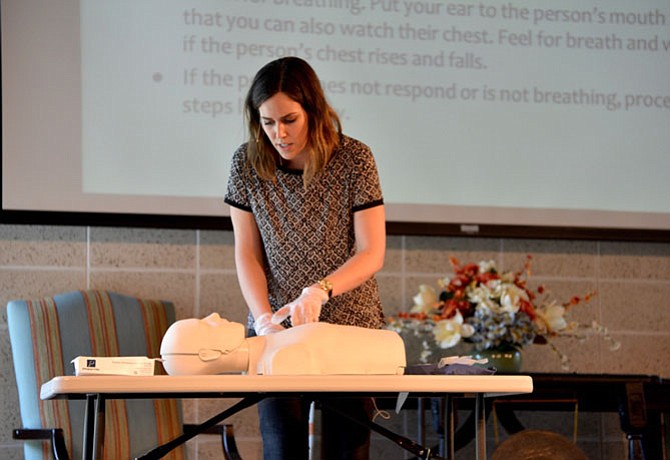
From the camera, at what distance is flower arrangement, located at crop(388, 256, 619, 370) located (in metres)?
3.11

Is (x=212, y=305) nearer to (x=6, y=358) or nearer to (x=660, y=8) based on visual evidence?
(x=6, y=358)

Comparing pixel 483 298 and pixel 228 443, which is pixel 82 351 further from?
pixel 483 298

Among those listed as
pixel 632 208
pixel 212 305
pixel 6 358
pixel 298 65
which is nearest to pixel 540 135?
pixel 632 208

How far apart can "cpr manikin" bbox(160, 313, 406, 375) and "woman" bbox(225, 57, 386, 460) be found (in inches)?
15.8


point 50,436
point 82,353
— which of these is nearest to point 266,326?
point 50,436

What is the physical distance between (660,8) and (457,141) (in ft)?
3.00

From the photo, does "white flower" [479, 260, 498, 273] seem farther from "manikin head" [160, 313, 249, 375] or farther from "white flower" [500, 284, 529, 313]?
"manikin head" [160, 313, 249, 375]

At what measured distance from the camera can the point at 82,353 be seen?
3.01 m

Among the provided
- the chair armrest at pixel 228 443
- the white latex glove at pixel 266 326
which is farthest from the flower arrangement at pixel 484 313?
the white latex glove at pixel 266 326

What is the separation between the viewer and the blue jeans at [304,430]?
2.01 meters

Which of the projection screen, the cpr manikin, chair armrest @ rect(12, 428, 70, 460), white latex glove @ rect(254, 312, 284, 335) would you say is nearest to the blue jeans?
white latex glove @ rect(254, 312, 284, 335)

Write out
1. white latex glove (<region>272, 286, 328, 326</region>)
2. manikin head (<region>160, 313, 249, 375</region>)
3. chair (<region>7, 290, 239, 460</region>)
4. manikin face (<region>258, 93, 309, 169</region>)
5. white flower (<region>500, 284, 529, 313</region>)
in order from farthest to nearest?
white flower (<region>500, 284, 529, 313</region>) < chair (<region>7, 290, 239, 460</region>) < manikin face (<region>258, 93, 309, 169</region>) < white latex glove (<region>272, 286, 328, 326</region>) < manikin head (<region>160, 313, 249, 375</region>)

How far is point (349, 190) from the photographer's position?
2.28m

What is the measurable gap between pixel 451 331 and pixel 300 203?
1036 mm
